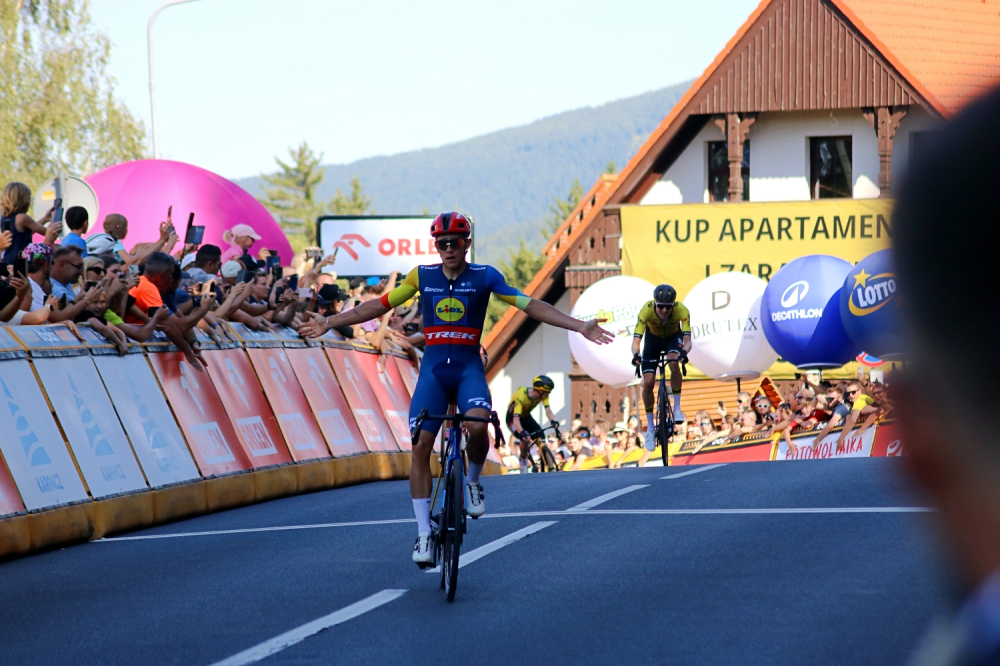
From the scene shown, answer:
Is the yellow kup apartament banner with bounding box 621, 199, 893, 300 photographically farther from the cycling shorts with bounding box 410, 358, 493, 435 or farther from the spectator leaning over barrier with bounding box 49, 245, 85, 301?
the cycling shorts with bounding box 410, 358, 493, 435

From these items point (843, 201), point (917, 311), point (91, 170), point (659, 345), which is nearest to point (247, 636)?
point (917, 311)

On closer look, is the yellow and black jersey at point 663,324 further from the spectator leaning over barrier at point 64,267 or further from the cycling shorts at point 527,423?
the cycling shorts at point 527,423

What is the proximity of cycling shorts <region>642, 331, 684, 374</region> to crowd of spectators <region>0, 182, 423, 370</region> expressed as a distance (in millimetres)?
4355

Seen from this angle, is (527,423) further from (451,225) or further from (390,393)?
(451,225)

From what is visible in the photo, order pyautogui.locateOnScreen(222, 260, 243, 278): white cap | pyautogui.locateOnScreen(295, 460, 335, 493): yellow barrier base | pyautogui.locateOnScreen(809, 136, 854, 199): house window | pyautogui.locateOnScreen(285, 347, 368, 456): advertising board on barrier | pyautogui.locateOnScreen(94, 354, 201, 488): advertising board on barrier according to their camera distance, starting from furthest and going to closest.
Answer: pyautogui.locateOnScreen(809, 136, 854, 199): house window
pyautogui.locateOnScreen(285, 347, 368, 456): advertising board on barrier
pyautogui.locateOnScreen(222, 260, 243, 278): white cap
pyautogui.locateOnScreen(295, 460, 335, 493): yellow barrier base
pyautogui.locateOnScreen(94, 354, 201, 488): advertising board on barrier

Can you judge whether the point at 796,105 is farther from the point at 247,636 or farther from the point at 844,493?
the point at 247,636

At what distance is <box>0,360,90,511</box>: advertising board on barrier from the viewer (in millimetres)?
10742

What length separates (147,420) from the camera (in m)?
12.9

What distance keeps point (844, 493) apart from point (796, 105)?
27224 millimetres

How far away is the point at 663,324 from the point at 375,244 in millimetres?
16802

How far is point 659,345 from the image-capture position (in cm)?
1714

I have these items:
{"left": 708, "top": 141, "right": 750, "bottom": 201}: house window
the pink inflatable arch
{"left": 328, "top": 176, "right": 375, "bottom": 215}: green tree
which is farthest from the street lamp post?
{"left": 328, "top": 176, "right": 375, "bottom": 215}: green tree

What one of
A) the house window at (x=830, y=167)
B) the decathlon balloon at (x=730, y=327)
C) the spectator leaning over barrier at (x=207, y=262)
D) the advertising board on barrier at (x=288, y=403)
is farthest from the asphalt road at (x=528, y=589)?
the house window at (x=830, y=167)

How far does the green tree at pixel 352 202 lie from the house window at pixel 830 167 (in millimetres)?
85846
